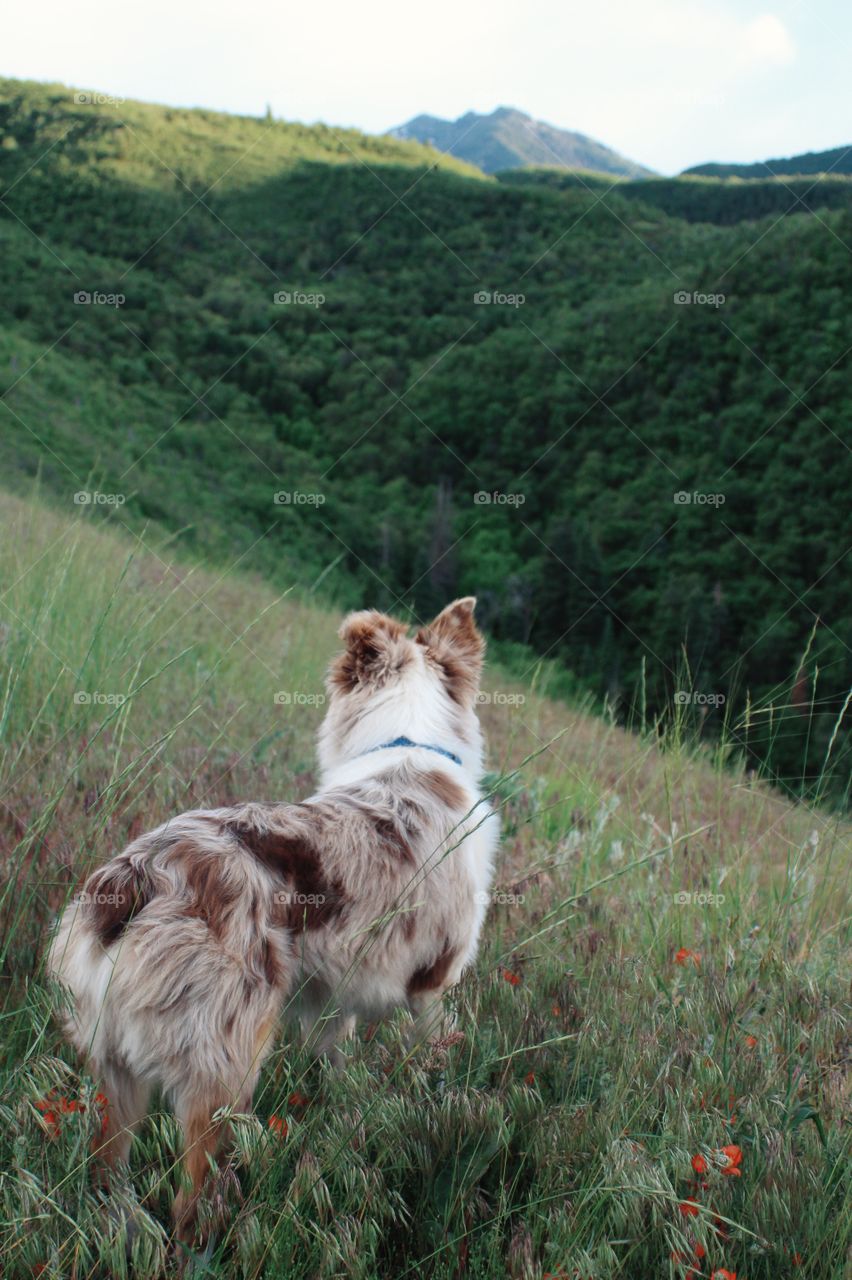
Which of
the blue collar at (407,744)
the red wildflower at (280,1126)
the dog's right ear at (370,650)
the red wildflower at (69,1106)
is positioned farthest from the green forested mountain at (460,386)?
the red wildflower at (280,1126)

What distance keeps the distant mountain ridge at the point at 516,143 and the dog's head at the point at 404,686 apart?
11389cm

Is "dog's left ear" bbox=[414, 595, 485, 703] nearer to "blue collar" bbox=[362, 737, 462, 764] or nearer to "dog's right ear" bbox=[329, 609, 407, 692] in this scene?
"dog's right ear" bbox=[329, 609, 407, 692]

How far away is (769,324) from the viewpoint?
43.4m

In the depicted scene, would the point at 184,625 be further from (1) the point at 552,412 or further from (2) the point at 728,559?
(1) the point at 552,412

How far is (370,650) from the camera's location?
3613 millimetres

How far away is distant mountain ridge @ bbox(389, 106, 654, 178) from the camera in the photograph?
11488cm

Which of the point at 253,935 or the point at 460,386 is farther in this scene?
the point at 460,386

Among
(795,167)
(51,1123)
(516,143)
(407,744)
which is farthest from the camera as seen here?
(516,143)

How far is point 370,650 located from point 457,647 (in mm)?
404

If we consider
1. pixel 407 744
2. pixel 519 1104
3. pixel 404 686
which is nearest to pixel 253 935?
pixel 519 1104

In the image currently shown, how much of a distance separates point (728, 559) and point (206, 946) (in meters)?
34.0

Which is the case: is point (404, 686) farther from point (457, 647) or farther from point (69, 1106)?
point (69, 1106)

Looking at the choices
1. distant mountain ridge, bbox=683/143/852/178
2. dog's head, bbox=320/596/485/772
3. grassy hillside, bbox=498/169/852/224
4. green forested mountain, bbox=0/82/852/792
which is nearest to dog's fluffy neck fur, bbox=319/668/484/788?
dog's head, bbox=320/596/485/772

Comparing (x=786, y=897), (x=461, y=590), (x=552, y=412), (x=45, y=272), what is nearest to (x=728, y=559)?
(x=461, y=590)
